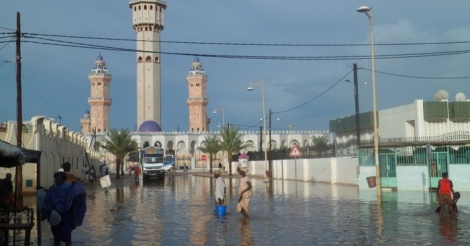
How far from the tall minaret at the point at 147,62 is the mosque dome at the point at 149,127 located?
4.49m

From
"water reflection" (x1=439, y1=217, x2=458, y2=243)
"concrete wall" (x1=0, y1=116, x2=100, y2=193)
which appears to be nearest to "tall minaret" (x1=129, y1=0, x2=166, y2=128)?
"concrete wall" (x1=0, y1=116, x2=100, y2=193)

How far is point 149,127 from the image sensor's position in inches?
4065

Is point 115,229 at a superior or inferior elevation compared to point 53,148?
inferior

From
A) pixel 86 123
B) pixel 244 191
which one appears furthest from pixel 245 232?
pixel 86 123

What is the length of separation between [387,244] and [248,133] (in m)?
93.2

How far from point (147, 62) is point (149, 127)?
13.2m

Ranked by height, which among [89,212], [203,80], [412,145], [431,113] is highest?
[203,80]

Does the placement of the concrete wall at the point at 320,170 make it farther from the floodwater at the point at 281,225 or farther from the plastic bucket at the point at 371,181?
the floodwater at the point at 281,225

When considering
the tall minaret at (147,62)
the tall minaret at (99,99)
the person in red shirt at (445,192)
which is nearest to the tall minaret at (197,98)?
the tall minaret at (147,62)

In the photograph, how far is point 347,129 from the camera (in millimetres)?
53500

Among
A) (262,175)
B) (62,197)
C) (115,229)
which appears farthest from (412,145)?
(262,175)

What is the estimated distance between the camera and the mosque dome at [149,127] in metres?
103

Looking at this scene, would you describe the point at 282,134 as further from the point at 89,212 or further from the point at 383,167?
the point at 89,212

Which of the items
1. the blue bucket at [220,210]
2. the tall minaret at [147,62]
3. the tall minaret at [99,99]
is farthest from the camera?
the tall minaret at [99,99]
